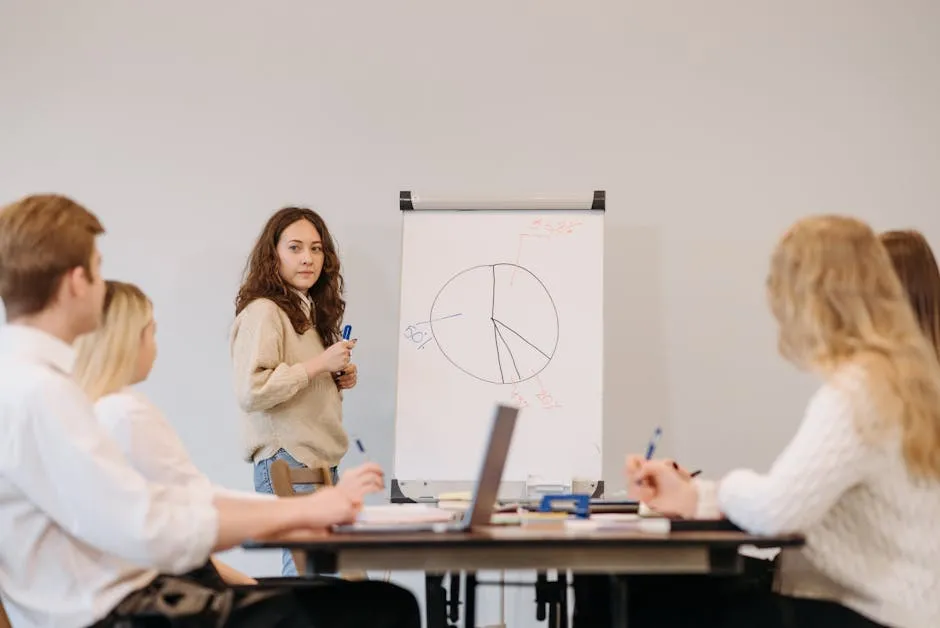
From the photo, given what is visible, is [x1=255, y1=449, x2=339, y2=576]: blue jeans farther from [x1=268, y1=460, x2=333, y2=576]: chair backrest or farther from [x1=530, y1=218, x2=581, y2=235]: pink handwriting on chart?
[x1=530, y1=218, x2=581, y2=235]: pink handwriting on chart

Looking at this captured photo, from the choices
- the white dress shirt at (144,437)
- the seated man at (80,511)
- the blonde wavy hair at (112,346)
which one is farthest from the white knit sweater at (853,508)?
the blonde wavy hair at (112,346)

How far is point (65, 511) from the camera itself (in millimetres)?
1511

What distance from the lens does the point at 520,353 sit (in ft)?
11.0

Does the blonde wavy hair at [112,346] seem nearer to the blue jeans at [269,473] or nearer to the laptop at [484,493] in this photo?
the laptop at [484,493]

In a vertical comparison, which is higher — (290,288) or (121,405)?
(290,288)

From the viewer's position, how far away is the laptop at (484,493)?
171cm

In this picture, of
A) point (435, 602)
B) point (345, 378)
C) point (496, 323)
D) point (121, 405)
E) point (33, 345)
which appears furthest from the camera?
point (496, 323)

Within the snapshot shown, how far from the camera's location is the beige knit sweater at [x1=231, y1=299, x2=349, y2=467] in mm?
3055

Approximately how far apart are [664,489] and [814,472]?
438 mm

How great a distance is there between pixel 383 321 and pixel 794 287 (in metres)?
2.15

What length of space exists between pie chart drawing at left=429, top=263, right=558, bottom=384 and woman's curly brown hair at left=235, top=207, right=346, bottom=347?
1.12ft

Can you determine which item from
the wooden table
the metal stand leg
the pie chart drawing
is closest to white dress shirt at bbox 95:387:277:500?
the wooden table

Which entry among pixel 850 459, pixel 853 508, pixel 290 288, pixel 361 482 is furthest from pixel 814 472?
pixel 290 288

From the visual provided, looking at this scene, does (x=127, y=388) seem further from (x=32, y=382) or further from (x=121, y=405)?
(x=32, y=382)
